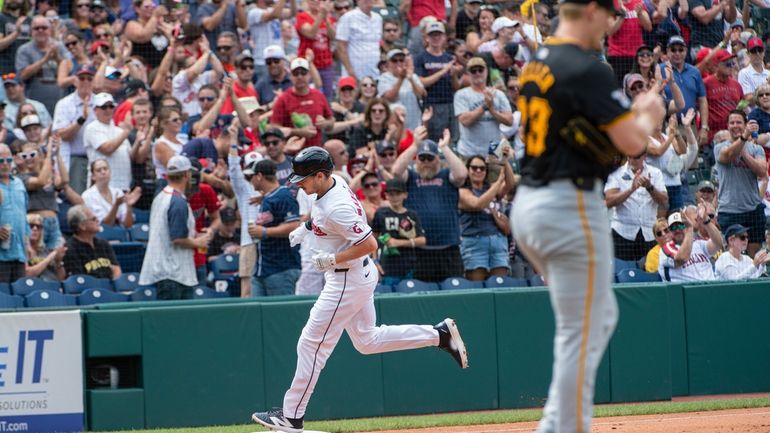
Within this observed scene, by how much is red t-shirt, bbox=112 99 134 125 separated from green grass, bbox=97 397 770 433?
17.5 ft

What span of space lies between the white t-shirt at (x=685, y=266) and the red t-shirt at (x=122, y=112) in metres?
Answer: 6.70

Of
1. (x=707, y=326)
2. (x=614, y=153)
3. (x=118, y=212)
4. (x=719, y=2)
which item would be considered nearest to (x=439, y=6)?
(x=719, y=2)

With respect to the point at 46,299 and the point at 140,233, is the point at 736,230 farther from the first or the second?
the point at 46,299

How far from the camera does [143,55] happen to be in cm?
1501

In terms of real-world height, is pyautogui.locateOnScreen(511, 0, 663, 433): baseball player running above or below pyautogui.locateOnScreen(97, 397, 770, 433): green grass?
above

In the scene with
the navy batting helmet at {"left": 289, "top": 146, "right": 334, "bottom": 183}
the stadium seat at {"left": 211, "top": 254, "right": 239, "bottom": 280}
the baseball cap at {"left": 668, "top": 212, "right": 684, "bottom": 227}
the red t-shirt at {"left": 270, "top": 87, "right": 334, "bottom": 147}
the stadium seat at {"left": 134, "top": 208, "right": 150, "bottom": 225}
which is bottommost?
the stadium seat at {"left": 211, "top": 254, "right": 239, "bottom": 280}

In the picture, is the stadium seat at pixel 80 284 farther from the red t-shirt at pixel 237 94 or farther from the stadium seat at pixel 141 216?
the red t-shirt at pixel 237 94

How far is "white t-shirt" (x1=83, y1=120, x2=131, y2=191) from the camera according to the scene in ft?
42.3

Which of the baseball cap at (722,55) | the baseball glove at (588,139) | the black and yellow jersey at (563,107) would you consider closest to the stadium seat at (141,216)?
the baseball cap at (722,55)

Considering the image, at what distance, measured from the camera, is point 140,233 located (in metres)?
12.7

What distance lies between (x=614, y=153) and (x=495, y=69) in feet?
35.0

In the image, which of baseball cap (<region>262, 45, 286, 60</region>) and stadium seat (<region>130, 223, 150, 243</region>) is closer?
stadium seat (<region>130, 223, 150, 243</region>)

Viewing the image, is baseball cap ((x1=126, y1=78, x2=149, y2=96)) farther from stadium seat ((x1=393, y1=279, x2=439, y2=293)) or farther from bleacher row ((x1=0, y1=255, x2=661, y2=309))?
stadium seat ((x1=393, y1=279, x2=439, y2=293))

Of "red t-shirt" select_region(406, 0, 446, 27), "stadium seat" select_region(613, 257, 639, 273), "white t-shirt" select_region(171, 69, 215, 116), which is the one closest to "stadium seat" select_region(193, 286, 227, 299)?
"white t-shirt" select_region(171, 69, 215, 116)
